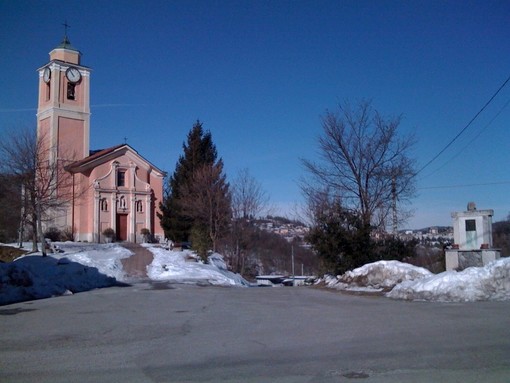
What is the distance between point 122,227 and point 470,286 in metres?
37.7

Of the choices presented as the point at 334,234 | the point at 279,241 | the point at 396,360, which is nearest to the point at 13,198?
the point at 334,234

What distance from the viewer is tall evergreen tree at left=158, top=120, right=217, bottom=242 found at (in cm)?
4688

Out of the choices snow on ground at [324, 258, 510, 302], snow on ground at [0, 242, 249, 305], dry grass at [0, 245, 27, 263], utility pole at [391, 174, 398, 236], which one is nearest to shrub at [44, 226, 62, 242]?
snow on ground at [0, 242, 249, 305]

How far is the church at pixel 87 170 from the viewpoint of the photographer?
47188mm

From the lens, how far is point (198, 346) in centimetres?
935

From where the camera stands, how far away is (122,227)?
48.9 m

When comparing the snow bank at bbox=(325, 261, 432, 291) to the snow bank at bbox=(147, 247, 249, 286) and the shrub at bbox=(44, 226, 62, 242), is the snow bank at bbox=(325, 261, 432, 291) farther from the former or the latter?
the shrub at bbox=(44, 226, 62, 242)

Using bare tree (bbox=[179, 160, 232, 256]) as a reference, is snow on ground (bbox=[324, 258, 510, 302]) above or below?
below

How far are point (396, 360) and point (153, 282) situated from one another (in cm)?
2102

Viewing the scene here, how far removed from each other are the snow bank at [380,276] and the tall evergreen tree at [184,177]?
25.5 metres

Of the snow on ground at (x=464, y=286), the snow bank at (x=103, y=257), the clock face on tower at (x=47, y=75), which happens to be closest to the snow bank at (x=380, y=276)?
the snow on ground at (x=464, y=286)

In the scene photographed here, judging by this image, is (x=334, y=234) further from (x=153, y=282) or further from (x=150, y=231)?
(x=150, y=231)

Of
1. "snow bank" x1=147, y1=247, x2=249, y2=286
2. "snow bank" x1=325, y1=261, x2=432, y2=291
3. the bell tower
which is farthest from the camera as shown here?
the bell tower

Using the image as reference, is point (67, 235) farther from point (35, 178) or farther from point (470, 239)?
point (470, 239)
